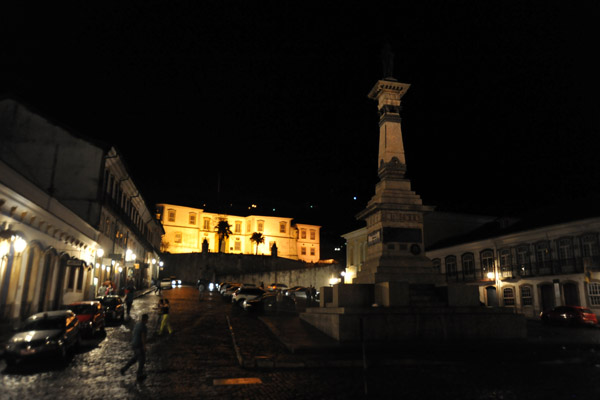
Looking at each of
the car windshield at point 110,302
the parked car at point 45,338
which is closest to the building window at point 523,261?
the car windshield at point 110,302

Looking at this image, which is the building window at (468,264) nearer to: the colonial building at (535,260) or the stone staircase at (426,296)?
the colonial building at (535,260)

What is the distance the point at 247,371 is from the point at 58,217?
1456 cm

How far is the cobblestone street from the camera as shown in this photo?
8.47 m

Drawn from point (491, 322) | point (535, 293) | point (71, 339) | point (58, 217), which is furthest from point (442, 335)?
point (535, 293)

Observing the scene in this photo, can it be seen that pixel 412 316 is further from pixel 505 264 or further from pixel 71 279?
pixel 505 264

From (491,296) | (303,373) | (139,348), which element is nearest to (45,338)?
(139,348)

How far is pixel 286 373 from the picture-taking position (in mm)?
10414

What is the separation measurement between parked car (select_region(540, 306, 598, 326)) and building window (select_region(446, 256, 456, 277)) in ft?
51.8

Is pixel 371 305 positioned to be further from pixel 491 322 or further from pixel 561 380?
pixel 561 380

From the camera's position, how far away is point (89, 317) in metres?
15.6

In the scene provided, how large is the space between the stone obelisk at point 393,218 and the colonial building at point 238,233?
64.6 meters

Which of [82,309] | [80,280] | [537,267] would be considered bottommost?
[82,309]

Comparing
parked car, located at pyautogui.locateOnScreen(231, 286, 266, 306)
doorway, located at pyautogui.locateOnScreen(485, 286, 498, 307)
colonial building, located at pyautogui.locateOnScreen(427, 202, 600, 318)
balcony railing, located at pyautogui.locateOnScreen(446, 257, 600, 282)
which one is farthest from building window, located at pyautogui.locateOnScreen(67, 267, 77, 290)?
doorway, located at pyautogui.locateOnScreen(485, 286, 498, 307)

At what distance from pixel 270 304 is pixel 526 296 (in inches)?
770
